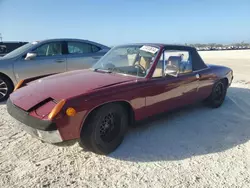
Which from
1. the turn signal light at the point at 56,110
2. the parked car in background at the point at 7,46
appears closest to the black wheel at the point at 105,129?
the turn signal light at the point at 56,110

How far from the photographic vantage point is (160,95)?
12.6 feet

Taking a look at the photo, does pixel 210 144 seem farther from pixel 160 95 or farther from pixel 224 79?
pixel 224 79

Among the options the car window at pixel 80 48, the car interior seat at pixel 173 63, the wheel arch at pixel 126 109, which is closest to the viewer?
the wheel arch at pixel 126 109

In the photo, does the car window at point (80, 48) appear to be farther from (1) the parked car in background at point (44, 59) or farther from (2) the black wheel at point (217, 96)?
(2) the black wheel at point (217, 96)

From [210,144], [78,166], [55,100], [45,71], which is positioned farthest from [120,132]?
[45,71]

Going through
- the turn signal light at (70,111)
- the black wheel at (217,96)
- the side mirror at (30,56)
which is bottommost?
the black wheel at (217,96)

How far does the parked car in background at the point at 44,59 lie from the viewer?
5.94 metres

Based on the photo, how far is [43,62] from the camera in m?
6.42

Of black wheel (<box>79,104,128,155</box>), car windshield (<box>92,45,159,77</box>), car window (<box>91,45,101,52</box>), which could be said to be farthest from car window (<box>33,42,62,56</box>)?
black wheel (<box>79,104,128,155</box>)

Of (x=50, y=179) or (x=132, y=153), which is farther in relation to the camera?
(x=132, y=153)

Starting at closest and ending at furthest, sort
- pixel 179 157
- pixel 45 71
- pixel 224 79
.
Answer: pixel 179 157 < pixel 224 79 < pixel 45 71

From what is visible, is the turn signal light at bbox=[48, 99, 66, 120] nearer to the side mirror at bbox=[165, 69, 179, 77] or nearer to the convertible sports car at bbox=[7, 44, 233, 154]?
the convertible sports car at bbox=[7, 44, 233, 154]

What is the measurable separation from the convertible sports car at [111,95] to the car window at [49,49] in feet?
8.69

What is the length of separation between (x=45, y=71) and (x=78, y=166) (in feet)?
13.4
